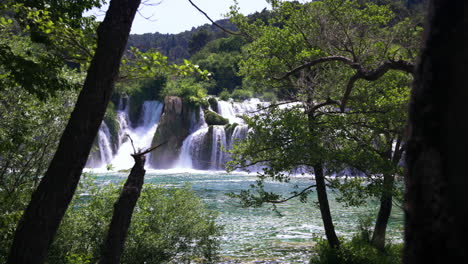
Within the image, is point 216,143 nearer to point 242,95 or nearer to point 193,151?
point 193,151

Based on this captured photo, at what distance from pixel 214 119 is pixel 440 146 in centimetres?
3816

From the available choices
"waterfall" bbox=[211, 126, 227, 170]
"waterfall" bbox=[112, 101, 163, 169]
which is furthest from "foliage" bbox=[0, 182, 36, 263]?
"waterfall" bbox=[112, 101, 163, 169]

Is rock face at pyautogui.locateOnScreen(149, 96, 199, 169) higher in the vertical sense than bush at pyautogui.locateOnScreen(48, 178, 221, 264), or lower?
higher

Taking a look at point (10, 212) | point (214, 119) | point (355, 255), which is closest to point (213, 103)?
point (214, 119)

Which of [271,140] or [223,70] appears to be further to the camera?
[223,70]

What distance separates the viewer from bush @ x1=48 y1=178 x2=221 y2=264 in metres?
6.95

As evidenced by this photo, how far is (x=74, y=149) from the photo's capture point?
3191mm

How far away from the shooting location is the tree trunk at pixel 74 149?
3.05 meters

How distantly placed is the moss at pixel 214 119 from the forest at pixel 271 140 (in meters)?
19.6

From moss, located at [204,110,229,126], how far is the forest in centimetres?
1957

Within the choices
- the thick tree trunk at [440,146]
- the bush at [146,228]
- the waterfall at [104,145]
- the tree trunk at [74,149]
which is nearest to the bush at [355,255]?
the bush at [146,228]

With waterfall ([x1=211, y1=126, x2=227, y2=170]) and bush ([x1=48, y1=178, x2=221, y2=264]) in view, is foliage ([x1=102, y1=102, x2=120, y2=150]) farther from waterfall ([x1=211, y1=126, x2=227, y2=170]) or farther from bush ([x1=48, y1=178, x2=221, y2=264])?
bush ([x1=48, y1=178, x2=221, y2=264])

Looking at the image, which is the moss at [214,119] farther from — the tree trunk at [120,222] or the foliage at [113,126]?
the tree trunk at [120,222]

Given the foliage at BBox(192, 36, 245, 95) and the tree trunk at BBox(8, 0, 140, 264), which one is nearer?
the tree trunk at BBox(8, 0, 140, 264)
